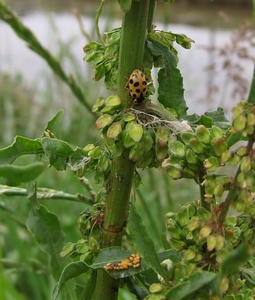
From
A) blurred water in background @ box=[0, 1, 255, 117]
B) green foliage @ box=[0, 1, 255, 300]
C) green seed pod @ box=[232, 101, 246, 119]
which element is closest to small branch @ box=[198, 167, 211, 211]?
green foliage @ box=[0, 1, 255, 300]

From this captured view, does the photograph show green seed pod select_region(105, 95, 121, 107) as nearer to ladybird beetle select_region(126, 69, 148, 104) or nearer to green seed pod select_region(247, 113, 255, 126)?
ladybird beetle select_region(126, 69, 148, 104)

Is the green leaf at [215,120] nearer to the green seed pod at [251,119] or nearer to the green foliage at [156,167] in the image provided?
the green foliage at [156,167]

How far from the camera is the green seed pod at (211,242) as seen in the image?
1.55 ft

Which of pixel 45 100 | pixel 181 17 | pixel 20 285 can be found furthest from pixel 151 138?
pixel 181 17

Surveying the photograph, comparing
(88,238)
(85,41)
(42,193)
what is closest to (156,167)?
(88,238)

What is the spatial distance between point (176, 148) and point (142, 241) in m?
0.09

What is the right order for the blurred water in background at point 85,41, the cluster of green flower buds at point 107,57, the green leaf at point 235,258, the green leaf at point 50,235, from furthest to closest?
the blurred water in background at point 85,41
the green leaf at point 50,235
the cluster of green flower buds at point 107,57
the green leaf at point 235,258

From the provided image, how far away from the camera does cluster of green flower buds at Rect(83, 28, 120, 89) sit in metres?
0.57

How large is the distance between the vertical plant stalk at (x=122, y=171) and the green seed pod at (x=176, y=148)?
0.17 feet

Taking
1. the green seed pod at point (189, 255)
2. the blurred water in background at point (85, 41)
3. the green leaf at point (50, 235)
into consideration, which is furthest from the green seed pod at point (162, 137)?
the blurred water in background at point (85, 41)

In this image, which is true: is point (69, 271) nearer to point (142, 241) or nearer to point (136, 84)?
point (142, 241)

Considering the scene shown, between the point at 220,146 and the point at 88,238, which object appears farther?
the point at 88,238

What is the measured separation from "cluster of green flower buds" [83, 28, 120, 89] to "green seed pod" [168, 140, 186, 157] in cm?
10

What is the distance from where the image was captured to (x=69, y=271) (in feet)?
1.88
